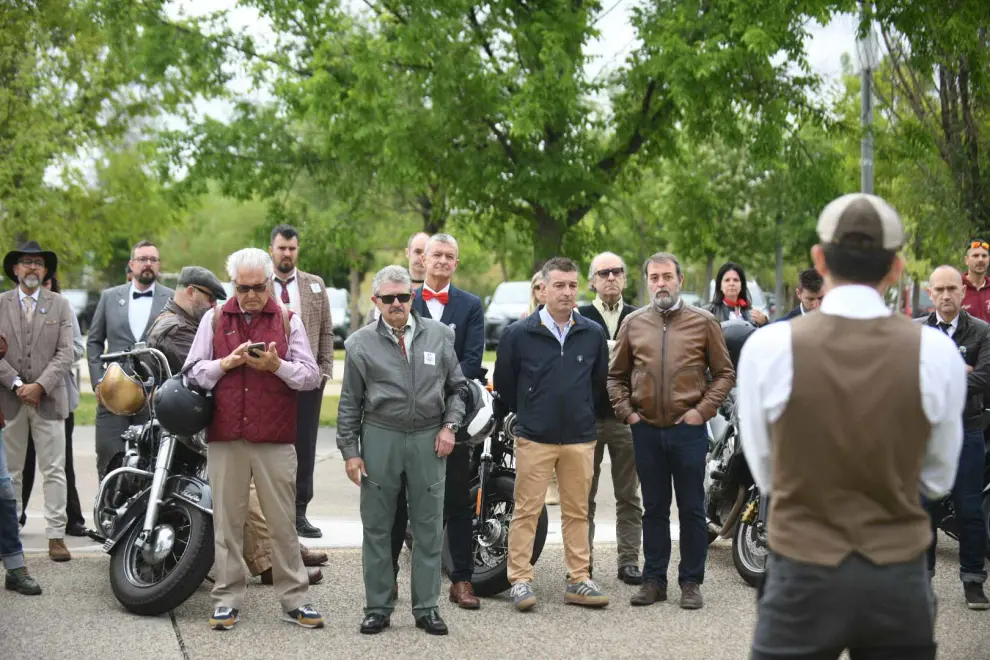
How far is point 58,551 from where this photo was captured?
7.57 m

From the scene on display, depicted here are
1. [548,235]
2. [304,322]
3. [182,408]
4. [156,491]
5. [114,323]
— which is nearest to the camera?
[182,408]

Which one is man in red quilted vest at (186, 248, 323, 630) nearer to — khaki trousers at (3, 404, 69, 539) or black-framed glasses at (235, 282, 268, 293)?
black-framed glasses at (235, 282, 268, 293)

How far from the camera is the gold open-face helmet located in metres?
6.59

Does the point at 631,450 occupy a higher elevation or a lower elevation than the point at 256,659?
higher

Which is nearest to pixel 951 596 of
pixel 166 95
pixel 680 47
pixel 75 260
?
pixel 680 47

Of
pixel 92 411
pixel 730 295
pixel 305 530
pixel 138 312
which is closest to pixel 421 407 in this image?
pixel 305 530

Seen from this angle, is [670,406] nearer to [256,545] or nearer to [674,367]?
[674,367]

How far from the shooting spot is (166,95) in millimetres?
19219

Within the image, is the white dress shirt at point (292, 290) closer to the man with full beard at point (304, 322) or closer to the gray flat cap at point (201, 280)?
the man with full beard at point (304, 322)

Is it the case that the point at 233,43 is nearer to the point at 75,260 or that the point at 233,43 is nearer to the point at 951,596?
the point at 75,260

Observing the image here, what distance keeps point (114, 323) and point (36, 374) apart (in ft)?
3.29

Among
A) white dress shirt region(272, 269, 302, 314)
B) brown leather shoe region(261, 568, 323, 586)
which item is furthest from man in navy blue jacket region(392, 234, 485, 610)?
white dress shirt region(272, 269, 302, 314)

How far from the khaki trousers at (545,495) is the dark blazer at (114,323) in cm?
334

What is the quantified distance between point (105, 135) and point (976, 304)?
17.2 m
